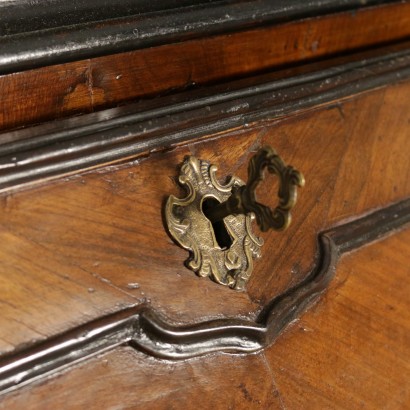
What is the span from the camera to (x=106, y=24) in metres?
0.65

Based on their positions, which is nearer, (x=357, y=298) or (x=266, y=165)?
(x=266, y=165)

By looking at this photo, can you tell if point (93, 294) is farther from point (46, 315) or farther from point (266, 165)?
point (266, 165)

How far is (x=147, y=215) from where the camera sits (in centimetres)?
67

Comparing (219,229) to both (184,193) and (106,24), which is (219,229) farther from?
(106,24)

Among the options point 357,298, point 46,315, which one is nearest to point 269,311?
point 357,298

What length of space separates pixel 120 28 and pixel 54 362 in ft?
0.93

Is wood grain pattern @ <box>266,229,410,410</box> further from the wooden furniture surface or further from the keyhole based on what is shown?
the keyhole

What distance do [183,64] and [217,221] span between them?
15cm

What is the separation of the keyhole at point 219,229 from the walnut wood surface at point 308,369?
10 centimetres

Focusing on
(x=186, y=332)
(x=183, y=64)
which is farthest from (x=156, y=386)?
(x=183, y=64)

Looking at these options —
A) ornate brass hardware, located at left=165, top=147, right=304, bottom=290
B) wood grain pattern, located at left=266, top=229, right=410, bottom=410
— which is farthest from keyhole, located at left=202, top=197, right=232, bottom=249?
wood grain pattern, located at left=266, top=229, right=410, bottom=410

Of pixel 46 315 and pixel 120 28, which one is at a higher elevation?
pixel 120 28

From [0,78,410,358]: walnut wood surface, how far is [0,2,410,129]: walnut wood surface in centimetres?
6

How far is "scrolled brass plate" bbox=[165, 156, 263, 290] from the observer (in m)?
0.68
